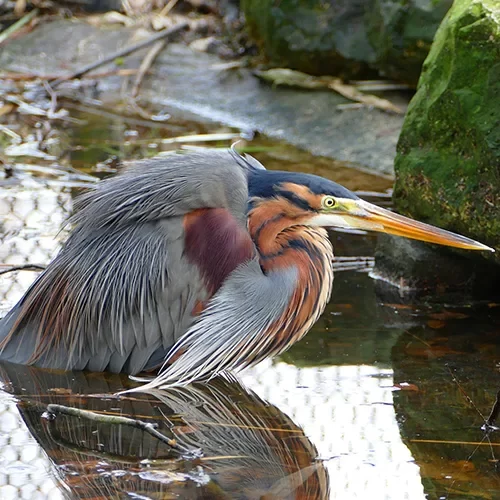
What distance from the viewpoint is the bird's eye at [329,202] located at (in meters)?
4.06

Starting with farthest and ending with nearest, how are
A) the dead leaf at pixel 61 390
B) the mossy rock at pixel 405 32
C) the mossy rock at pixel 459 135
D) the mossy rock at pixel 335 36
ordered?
1. the mossy rock at pixel 335 36
2. the mossy rock at pixel 405 32
3. the mossy rock at pixel 459 135
4. the dead leaf at pixel 61 390

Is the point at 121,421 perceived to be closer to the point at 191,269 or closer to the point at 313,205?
the point at 191,269

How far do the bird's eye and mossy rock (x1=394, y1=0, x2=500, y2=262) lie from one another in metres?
0.91

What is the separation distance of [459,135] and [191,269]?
154 cm

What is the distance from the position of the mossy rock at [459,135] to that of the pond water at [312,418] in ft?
1.77

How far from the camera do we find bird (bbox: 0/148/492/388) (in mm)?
4117

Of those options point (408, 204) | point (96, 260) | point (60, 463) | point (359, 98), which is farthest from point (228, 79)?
point (60, 463)

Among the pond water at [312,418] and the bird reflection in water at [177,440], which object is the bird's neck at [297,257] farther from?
the bird reflection in water at [177,440]

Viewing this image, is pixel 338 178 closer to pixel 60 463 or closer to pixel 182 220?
pixel 182 220

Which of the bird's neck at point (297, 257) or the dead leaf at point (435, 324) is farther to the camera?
the dead leaf at point (435, 324)

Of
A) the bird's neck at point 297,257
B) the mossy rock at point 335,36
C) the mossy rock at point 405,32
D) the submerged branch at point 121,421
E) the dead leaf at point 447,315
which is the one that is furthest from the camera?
the mossy rock at point 335,36

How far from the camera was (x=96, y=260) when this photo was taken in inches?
169

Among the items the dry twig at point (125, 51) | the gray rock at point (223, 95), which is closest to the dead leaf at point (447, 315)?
the gray rock at point (223, 95)

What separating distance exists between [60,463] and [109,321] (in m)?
0.97
